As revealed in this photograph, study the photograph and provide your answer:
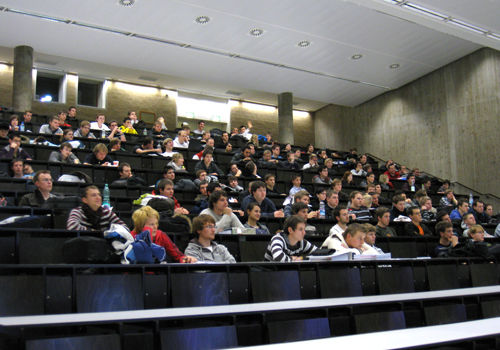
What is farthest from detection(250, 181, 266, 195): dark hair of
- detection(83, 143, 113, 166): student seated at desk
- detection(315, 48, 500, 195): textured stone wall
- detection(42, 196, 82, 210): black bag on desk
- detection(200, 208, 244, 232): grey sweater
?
detection(315, 48, 500, 195): textured stone wall

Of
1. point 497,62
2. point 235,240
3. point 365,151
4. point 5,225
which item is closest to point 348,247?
point 235,240

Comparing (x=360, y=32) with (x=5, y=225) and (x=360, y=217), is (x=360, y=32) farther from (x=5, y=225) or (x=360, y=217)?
(x=5, y=225)

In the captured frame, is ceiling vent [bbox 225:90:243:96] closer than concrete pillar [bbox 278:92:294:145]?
No

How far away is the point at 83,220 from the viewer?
11.9ft

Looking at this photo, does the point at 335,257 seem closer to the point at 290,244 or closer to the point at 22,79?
the point at 290,244

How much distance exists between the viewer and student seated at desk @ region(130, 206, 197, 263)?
336cm

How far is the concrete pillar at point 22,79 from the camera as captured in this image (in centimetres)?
1019

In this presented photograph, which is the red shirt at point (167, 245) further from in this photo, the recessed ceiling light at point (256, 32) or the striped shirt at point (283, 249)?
the recessed ceiling light at point (256, 32)

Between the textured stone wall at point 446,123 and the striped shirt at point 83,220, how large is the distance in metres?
9.16

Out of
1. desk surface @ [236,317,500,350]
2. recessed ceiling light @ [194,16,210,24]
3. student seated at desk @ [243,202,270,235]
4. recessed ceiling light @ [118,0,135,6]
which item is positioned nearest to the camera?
desk surface @ [236,317,500,350]

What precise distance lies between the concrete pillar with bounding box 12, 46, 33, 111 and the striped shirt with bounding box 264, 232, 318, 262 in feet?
27.2

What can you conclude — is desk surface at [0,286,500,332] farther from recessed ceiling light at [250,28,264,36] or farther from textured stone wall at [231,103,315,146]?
textured stone wall at [231,103,315,146]

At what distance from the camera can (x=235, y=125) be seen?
15094 millimetres

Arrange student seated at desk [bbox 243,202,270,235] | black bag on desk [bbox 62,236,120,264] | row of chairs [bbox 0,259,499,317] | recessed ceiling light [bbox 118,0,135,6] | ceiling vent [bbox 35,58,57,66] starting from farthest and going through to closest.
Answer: ceiling vent [bbox 35,58,57,66]
recessed ceiling light [bbox 118,0,135,6]
student seated at desk [bbox 243,202,270,235]
black bag on desk [bbox 62,236,120,264]
row of chairs [bbox 0,259,499,317]
